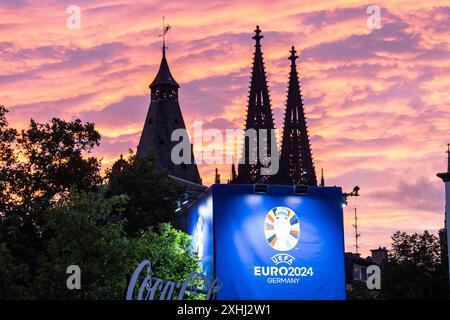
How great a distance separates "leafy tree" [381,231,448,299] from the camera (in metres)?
84.4

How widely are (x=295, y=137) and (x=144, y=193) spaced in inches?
4303

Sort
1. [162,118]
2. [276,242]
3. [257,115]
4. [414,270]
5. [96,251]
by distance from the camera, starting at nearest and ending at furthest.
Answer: [276,242]
[96,251]
[414,270]
[257,115]
[162,118]

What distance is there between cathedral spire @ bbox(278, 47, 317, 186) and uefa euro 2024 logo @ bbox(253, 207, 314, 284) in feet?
433

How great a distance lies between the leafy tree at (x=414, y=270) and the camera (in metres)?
84.4

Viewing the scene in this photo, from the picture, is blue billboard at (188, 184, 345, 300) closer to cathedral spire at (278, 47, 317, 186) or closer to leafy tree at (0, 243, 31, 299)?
leafy tree at (0, 243, 31, 299)

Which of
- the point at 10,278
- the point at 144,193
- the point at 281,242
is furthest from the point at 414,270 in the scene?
the point at 281,242

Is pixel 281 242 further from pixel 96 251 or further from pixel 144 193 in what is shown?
pixel 144 193

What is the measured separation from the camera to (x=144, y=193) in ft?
192

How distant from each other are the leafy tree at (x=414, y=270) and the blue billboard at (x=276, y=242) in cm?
5436

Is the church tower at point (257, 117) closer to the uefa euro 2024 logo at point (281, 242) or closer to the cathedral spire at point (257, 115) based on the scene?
the cathedral spire at point (257, 115)

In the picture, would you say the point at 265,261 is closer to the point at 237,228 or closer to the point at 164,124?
the point at 237,228

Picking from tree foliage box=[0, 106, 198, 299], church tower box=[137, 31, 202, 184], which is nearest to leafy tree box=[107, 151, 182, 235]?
tree foliage box=[0, 106, 198, 299]
